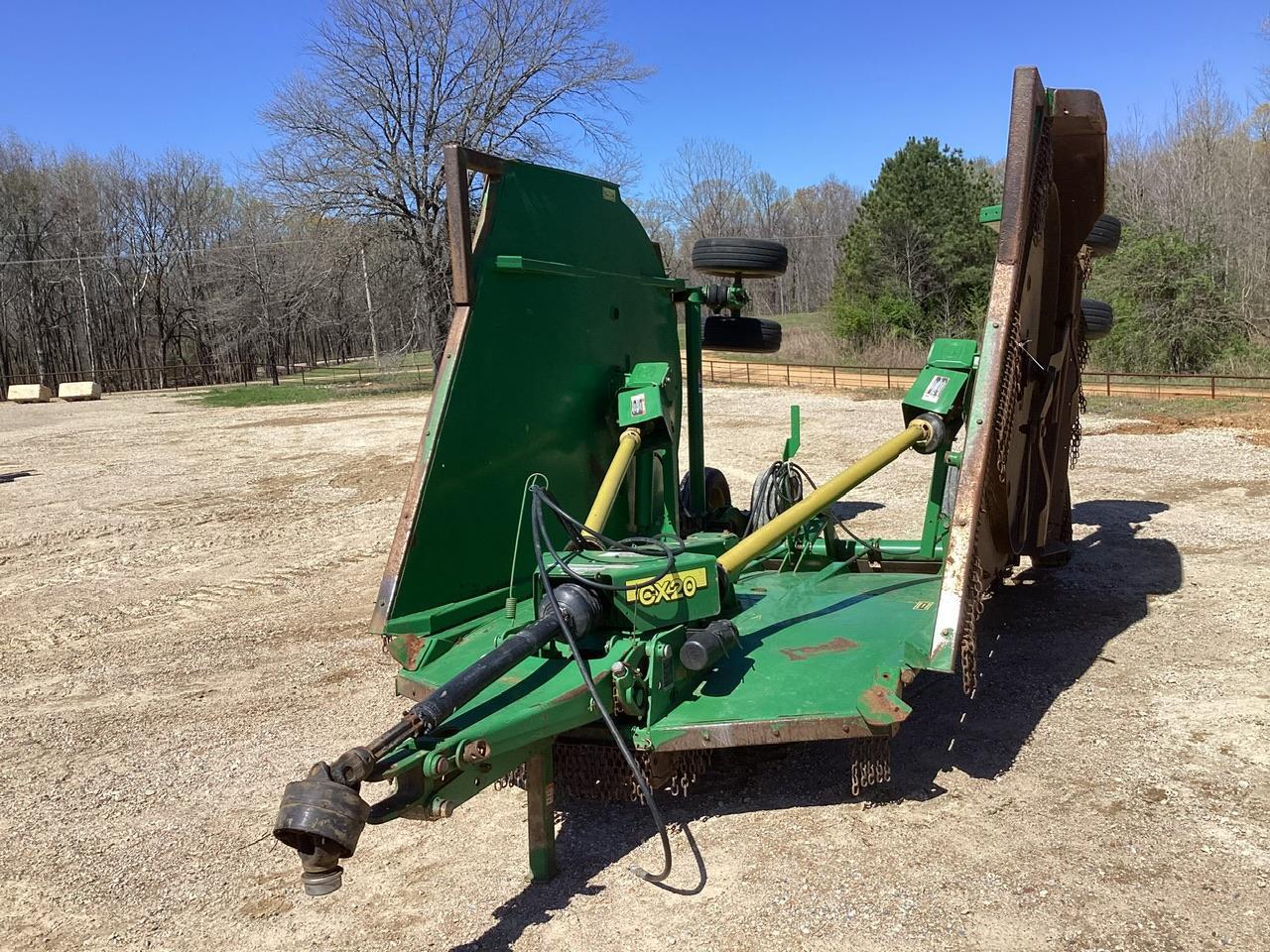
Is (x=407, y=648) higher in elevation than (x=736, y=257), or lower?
lower

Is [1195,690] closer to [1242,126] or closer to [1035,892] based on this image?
[1035,892]

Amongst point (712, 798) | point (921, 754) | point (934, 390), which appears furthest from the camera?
point (934, 390)

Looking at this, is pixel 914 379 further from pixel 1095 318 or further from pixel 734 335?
pixel 734 335

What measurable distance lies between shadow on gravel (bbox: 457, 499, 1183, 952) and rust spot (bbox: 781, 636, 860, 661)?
1.03ft

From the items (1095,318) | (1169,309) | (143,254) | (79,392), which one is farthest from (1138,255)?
(143,254)

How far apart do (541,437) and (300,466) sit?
Result: 34.7 feet

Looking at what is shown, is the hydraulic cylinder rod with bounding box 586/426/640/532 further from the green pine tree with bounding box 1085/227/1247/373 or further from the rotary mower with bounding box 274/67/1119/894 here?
the green pine tree with bounding box 1085/227/1247/373

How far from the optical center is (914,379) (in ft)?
63.9

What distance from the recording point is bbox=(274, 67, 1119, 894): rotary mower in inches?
128

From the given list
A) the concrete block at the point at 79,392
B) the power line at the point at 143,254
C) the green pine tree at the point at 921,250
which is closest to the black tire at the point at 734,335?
the green pine tree at the point at 921,250

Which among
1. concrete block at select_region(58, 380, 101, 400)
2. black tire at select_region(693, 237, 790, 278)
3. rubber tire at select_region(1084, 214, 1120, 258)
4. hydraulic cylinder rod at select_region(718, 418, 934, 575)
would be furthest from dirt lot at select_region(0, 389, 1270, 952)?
concrete block at select_region(58, 380, 101, 400)

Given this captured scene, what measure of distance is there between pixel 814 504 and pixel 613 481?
3.12 ft

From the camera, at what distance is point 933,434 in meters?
4.61

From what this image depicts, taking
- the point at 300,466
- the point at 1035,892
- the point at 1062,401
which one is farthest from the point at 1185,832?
the point at 300,466
